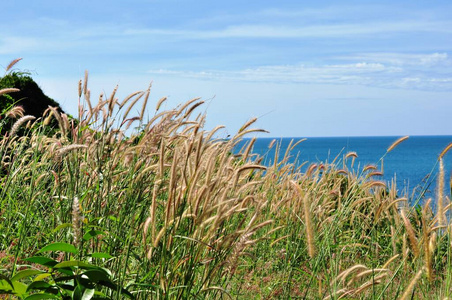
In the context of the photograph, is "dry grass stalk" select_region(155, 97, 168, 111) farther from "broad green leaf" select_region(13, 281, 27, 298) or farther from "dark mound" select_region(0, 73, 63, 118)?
"dark mound" select_region(0, 73, 63, 118)

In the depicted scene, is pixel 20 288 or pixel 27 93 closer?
pixel 20 288

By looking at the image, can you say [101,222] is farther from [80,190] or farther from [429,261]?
[429,261]

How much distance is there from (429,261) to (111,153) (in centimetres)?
195

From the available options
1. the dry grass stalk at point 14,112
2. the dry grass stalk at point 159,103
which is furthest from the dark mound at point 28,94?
the dry grass stalk at point 159,103

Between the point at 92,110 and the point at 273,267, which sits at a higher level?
the point at 92,110

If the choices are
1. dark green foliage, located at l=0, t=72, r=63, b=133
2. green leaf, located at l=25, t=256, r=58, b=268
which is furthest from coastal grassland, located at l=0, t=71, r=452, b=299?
dark green foliage, located at l=0, t=72, r=63, b=133

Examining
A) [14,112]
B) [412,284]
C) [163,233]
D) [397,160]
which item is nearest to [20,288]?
[163,233]

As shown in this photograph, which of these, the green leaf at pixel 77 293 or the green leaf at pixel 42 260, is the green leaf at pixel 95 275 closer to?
the green leaf at pixel 77 293

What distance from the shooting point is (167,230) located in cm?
234


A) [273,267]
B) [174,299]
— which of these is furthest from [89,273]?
[273,267]

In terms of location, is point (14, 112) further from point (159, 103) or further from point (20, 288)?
point (20, 288)

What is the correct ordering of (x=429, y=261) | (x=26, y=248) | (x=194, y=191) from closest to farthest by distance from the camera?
(x=429, y=261)
(x=194, y=191)
(x=26, y=248)

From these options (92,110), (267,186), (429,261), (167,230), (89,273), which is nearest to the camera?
(89,273)

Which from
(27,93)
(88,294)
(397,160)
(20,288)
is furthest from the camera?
(397,160)
